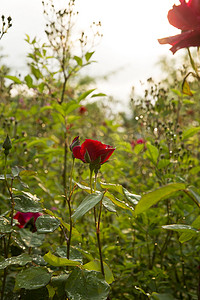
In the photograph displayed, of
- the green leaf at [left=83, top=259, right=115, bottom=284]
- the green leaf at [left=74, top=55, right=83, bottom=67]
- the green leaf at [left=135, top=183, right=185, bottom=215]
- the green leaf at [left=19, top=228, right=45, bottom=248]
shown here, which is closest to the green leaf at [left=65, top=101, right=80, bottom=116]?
the green leaf at [left=74, top=55, right=83, bottom=67]

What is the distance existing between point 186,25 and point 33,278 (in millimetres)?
652

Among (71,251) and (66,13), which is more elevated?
(66,13)

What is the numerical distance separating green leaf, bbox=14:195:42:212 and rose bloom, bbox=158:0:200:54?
0.48m

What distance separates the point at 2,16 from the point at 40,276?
94 centimetres

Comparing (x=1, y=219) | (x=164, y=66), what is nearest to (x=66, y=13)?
(x=1, y=219)

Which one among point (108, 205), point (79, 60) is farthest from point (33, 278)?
point (79, 60)

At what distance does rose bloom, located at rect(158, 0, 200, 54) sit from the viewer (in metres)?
0.66

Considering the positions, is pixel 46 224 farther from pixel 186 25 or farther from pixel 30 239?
pixel 186 25

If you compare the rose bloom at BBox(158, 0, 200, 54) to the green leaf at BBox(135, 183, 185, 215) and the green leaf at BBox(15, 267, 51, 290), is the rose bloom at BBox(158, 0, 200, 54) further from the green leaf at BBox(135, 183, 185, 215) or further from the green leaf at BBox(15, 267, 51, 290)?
the green leaf at BBox(15, 267, 51, 290)

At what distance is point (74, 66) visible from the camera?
161 centimetres

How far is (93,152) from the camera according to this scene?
68 cm

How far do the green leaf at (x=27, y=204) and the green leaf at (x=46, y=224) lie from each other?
0.10 feet

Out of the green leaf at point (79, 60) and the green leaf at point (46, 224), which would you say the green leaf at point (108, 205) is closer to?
the green leaf at point (46, 224)

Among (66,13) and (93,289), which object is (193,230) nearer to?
(93,289)
